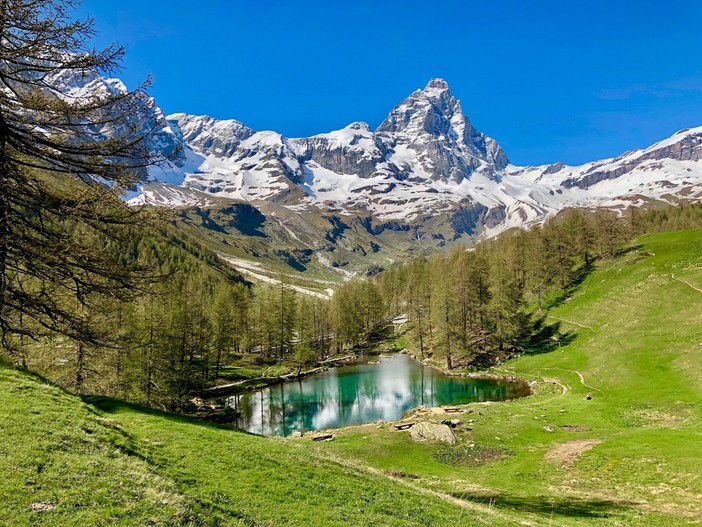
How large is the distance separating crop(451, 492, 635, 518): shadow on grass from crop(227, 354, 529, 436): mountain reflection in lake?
108ft

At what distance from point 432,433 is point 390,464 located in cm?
648

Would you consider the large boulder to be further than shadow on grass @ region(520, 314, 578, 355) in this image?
No

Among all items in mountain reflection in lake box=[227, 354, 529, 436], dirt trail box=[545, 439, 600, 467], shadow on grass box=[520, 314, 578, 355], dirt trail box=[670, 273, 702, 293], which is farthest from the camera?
shadow on grass box=[520, 314, 578, 355]

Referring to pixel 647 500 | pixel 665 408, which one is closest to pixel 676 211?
pixel 665 408

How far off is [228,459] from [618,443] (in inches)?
1218

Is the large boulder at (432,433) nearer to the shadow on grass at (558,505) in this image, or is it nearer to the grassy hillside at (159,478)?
the shadow on grass at (558,505)

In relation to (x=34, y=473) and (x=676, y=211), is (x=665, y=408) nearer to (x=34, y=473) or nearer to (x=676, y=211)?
(x=34, y=473)

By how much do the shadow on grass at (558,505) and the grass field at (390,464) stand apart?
14 centimetres

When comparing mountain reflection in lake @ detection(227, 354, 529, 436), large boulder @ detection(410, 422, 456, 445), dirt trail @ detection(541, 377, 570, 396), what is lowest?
mountain reflection in lake @ detection(227, 354, 529, 436)

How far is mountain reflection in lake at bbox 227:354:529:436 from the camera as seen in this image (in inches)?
2277

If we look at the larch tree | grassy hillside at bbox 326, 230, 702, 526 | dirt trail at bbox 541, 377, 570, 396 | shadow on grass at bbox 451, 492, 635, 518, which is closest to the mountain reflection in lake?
dirt trail at bbox 541, 377, 570, 396

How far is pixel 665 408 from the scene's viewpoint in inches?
1583

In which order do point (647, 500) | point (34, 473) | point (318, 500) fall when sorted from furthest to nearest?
1. point (647, 500)
2. point (318, 500)
3. point (34, 473)

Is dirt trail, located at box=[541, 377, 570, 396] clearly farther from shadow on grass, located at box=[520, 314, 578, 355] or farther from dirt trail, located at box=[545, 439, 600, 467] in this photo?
dirt trail, located at box=[545, 439, 600, 467]
